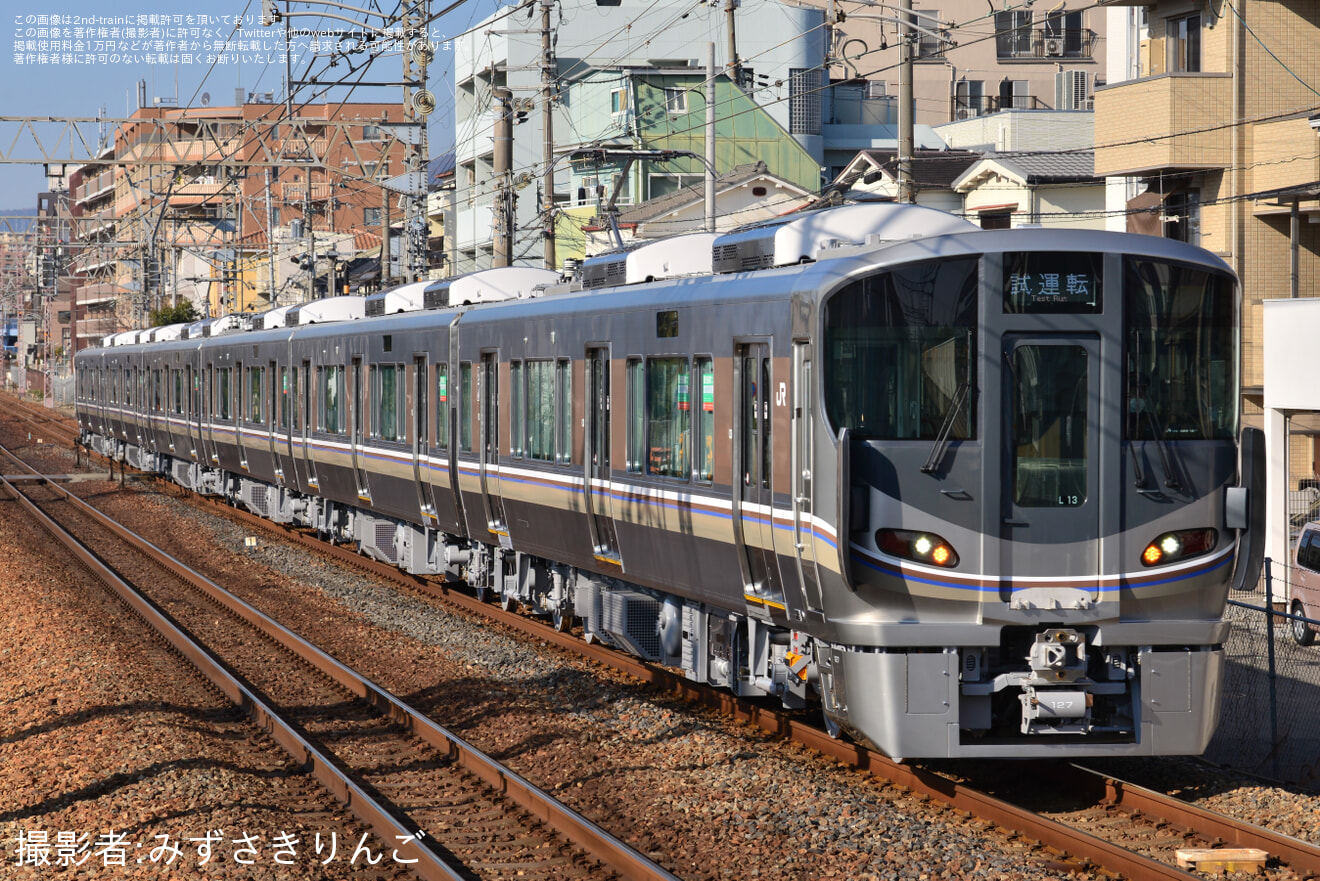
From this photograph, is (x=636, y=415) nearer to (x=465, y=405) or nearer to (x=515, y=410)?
(x=515, y=410)

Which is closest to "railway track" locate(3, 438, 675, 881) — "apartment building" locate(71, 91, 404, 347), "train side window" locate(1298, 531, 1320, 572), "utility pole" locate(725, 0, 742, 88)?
"train side window" locate(1298, 531, 1320, 572)

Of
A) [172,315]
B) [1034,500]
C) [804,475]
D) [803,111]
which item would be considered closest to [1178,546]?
[1034,500]

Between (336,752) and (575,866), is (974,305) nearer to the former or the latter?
(575,866)

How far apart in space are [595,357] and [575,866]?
5.29 meters

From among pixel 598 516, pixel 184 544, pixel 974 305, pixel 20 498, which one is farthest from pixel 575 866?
pixel 20 498

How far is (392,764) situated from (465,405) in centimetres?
616

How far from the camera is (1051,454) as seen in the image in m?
8.53

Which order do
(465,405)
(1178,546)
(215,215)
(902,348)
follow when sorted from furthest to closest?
(215,215) < (465,405) < (1178,546) < (902,348)

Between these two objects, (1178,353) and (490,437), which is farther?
(490,437)

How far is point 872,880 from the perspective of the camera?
7480 millimetres

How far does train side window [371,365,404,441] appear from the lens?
1842 centimetres

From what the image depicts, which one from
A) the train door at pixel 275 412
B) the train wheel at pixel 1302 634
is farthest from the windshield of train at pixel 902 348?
the train door at pixel 275 412

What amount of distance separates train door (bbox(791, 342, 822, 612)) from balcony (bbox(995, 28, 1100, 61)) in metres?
52.0

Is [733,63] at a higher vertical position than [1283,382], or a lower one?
higher
